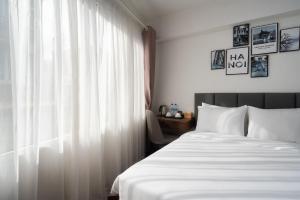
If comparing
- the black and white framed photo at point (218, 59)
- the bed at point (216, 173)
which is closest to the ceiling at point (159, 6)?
the black and white framed photo at point (218, 59)

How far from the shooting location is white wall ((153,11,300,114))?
2.25 meters

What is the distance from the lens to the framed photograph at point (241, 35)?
248cm

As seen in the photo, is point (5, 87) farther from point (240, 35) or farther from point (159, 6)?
point (240, 35)

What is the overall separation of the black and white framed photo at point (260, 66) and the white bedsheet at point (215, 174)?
1.12m

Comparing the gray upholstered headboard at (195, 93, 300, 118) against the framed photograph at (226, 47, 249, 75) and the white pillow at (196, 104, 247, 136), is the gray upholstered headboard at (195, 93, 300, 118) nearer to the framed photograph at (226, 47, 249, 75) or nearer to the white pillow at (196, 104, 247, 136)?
the white pillow at (196, 104, 247, 136)

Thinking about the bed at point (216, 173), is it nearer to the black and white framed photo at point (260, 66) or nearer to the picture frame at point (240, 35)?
the black and white framed photo at point (260, 66)

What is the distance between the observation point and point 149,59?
292cm

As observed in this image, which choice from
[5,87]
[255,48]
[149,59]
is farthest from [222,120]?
[5,87]

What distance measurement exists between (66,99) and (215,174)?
1.32 metres

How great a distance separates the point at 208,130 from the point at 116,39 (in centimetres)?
176

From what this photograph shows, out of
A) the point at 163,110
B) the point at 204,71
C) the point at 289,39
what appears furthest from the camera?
the point at 163,110

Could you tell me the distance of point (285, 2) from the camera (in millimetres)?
2121

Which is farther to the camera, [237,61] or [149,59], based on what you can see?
[149,59]

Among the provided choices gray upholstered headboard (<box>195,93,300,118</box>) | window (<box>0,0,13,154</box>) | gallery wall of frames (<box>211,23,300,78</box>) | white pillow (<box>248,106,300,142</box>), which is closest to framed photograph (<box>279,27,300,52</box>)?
gallery wall of frames (<box>211,23,300,78</box>)
